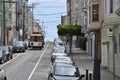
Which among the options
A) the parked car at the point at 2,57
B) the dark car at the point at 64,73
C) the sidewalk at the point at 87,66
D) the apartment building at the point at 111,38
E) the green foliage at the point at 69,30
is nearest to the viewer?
the dark car at the point at 64,73

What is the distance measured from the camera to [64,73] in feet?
80.9

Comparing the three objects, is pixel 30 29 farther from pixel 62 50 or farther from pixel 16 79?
pixel 16 79

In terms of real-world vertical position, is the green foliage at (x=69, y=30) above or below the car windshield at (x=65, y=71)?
above

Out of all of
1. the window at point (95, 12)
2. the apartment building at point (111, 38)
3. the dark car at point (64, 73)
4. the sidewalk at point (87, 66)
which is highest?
the window at point (95, 12)

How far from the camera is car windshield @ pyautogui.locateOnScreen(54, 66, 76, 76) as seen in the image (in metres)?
24.5

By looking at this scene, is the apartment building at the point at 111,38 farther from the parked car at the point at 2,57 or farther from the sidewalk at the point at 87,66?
the parked car at the point at 2,57

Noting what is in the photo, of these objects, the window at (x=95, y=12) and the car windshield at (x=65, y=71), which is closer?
the car windshield at (x=65, y=71)

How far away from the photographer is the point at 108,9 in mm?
38938

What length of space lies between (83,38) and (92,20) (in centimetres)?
2267

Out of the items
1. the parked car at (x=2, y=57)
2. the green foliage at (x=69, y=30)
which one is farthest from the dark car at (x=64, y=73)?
the green foliage at (x=69, y=30)

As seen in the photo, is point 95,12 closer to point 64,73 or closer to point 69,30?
point 69,30

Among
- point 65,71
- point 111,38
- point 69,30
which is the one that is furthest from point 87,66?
point 69,30

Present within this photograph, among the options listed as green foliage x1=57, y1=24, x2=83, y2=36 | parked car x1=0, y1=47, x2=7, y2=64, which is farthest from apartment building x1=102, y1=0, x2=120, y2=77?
green foliage x1=57, y1=24, x2=83, y2=36

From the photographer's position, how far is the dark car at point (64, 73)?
23811 millimetres
